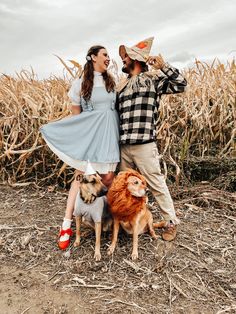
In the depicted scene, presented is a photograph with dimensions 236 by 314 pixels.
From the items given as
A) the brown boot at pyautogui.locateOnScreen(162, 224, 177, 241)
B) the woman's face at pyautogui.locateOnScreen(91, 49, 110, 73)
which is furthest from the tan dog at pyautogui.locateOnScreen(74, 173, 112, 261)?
the woman's face at pyautogui.locateOnScreen(91, 49, 110, 73)

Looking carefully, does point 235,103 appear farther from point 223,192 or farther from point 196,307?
point 196,307

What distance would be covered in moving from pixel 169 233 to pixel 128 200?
61 centimetres

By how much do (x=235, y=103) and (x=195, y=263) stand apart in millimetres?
2245

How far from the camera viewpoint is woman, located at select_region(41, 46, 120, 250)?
2.83 meters

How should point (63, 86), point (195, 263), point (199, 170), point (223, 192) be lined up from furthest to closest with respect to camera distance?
1. point (63, 86)
2. point (199, 170)
3. point (223, 192)
4. point (195, 263)

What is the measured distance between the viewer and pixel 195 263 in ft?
8.68

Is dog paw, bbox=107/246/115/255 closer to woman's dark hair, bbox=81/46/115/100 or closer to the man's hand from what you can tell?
woman's dark hair, bbox=81/46/115/100

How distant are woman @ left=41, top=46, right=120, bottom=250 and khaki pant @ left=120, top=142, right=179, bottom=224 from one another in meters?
0.10

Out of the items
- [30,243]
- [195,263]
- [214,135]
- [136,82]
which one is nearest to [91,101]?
[136,82]

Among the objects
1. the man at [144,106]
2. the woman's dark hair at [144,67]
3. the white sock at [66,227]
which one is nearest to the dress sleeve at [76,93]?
the man at [144,106]

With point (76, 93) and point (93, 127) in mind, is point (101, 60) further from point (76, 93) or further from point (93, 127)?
point (93, 127)

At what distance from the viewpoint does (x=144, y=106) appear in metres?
2.74

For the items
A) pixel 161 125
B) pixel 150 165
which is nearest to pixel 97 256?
pixel 150 165

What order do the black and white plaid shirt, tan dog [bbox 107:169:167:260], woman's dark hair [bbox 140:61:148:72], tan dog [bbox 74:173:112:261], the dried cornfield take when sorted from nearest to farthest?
tan dog [bbox 107:169:167:260] → tan dog [bbox 74:173:112:261] → the black and white plaid shirt → woman's dark hair [bbox 140:61:148:72] → the dried cornfield
